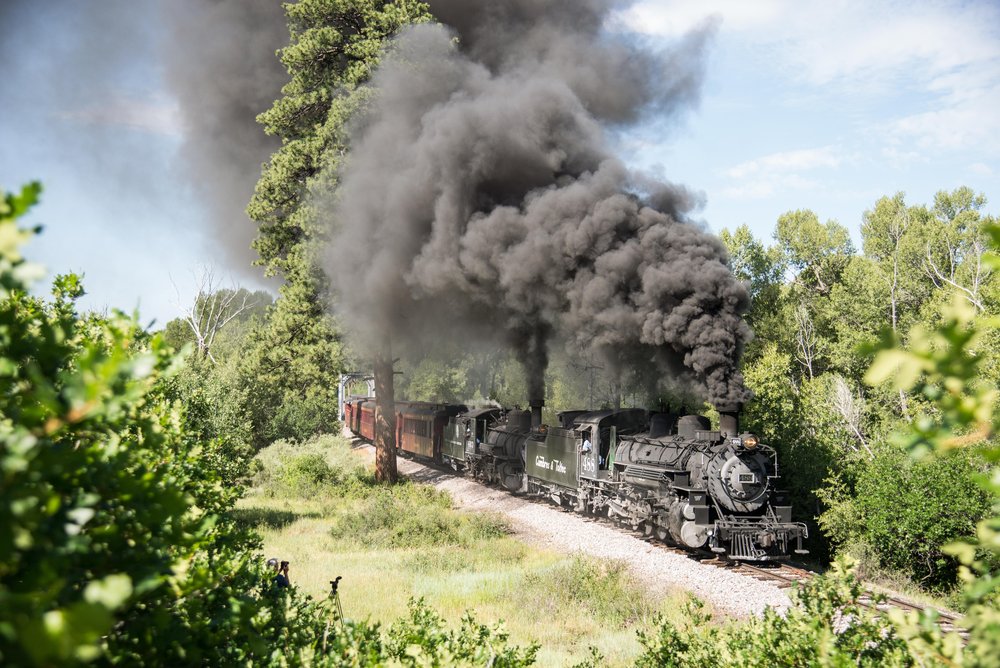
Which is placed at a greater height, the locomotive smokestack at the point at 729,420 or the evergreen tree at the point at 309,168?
the evergreen tree at the point at 309,168

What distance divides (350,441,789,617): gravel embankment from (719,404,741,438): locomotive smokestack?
2418mm

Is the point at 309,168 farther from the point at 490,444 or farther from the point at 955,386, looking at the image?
the point at 955,386

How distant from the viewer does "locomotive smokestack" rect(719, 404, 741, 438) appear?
41.3ft

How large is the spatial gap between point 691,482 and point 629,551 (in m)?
1.96

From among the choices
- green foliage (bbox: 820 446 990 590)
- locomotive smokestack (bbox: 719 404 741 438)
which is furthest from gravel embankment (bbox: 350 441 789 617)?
green foliage (bbox: 820 446 990 590)

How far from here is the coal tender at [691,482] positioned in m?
12.3

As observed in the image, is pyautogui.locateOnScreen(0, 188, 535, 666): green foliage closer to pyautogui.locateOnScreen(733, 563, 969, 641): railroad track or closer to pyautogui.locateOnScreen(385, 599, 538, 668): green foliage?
pyautogui.locateOnScreen(385, 599, 538, 668): green foliage

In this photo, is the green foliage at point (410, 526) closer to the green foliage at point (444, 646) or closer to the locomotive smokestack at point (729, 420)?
the locomotive smokestack at point (729, 420)

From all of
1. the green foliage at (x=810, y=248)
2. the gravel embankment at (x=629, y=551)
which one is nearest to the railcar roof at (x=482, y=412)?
the gravel embankment at (x=629, y=551)

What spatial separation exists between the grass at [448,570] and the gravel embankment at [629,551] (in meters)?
0.56

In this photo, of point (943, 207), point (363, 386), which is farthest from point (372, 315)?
point (363, 386)

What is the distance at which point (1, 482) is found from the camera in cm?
164

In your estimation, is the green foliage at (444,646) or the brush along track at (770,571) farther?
the brush along track at (770,571)

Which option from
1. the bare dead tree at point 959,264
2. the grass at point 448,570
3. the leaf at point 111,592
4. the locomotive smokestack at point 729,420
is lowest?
the grass at point 448,570
